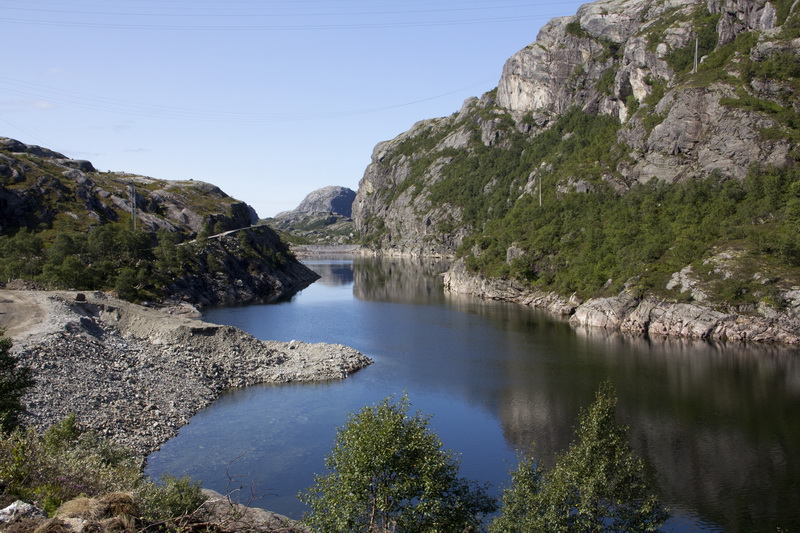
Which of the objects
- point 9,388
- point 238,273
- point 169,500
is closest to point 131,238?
point 238,273

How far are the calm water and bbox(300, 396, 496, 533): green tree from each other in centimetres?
331

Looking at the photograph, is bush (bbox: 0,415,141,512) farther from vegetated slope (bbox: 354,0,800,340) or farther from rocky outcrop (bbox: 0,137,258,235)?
rocky outcrop (bbox: 0,137,258,235)

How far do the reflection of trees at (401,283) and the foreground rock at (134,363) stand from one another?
5557 centimetres

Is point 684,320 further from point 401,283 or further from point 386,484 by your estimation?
point 401,283

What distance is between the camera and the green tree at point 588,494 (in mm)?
22203

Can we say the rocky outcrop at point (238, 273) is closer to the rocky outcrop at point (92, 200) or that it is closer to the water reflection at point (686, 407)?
the rocky outcrop at point (92, 200)

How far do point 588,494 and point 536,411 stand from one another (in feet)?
78.2

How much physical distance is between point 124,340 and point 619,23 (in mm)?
163755

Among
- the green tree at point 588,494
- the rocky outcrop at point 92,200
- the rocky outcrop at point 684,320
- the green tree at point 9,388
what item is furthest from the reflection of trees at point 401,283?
the green tree at point 588,494

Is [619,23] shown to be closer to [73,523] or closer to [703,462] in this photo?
[703,462]

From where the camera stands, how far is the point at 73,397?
41656 mm

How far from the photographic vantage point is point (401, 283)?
148m

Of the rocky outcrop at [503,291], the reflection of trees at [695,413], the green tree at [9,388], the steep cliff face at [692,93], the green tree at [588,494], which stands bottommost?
the reflection of trees at [695,413]

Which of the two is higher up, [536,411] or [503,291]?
[503,291]
